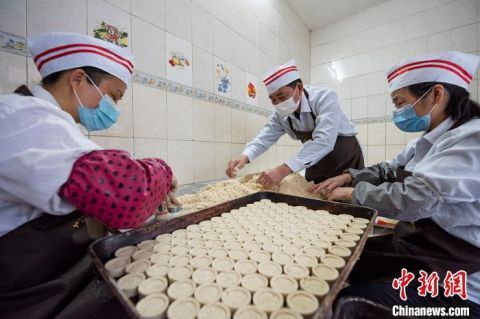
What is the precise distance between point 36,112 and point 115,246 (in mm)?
510

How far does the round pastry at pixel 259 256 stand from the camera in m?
0.81

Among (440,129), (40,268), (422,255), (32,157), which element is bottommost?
(422,255)

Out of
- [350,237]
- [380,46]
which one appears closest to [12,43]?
[350,237]

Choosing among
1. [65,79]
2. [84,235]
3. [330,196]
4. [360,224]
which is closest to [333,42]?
[330,196]

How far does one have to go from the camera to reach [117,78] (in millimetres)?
1049

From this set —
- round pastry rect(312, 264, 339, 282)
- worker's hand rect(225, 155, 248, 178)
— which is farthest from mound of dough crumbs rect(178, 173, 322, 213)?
round pastry rect(312, 264, 339, 282)

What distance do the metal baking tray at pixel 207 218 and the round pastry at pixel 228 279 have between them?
25 cm

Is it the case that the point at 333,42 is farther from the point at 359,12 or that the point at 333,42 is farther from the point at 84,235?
the point at 84,235

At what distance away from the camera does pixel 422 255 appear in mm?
1000

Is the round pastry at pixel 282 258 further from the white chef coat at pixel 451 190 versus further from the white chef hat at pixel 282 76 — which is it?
the white chef hat at pixel 282 76

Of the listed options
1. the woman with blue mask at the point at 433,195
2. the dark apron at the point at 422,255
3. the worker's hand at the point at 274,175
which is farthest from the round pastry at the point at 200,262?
the worker's hand at the point at 274,175

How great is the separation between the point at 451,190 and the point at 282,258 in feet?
2.44

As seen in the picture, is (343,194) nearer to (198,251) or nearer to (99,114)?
(198,251)

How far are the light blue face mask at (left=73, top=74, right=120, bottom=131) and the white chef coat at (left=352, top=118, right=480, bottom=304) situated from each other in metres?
1.40
